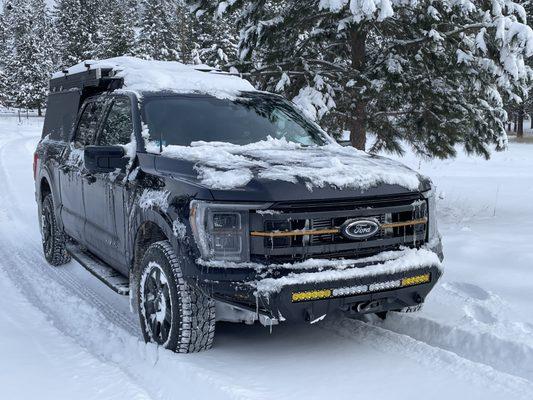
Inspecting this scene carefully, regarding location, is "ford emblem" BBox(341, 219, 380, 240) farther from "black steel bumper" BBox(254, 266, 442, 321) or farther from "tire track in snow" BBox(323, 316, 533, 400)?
"tire track in snow" BBox(323, 316, 533, 400)

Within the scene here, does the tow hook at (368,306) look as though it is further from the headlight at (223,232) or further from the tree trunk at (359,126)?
the tree trunk at (359,126)

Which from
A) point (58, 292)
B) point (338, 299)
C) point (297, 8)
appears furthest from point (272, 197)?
point (297, 8)

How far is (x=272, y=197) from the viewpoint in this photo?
11.1ft

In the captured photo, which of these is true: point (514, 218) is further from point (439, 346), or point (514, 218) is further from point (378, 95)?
point (439, 346)

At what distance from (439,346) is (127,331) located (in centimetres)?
230

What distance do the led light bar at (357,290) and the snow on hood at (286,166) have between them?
23.9 inches

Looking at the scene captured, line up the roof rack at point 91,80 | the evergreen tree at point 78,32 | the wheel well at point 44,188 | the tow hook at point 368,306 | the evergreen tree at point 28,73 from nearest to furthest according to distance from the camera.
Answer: the tow hook at point 368,306, the roof rack at point 91,80, the wheel well at point 44,188, the evergreen tree at point 78,32, the evergreen tree at point 28,73

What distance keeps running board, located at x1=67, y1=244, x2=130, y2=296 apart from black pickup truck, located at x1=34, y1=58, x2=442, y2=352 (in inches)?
1.0

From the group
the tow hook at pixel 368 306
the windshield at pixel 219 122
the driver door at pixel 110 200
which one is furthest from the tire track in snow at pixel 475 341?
the driver door at pixel 110 200

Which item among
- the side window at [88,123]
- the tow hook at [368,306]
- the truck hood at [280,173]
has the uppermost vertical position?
the side window at [88,123]

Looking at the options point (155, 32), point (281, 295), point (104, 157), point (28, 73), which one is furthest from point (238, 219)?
point (28, 73)

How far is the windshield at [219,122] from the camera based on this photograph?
459cm

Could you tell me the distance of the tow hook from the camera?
3.64m

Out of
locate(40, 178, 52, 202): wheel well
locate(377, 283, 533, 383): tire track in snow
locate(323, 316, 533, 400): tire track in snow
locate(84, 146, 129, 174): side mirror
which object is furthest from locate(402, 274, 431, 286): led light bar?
locate(40, 178, 52, 202): wheel well
